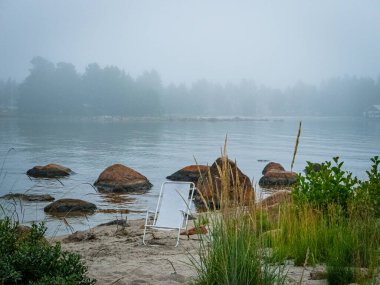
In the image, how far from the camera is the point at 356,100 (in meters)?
177

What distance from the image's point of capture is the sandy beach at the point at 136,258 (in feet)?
17.0

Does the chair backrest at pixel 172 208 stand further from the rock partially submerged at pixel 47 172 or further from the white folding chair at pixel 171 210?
the rock partially submerged at pixel 47 172

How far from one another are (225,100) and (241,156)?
142m

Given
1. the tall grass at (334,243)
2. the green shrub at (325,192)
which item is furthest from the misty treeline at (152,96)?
the tall grass at (334,243)

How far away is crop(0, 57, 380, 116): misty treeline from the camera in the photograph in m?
127

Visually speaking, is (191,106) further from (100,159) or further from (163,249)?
(163,249)

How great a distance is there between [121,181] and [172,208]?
11.3 meters

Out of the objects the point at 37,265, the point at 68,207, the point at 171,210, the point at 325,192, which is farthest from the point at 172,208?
the point at 68,207

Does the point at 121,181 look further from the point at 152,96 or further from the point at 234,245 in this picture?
the point at 152,96

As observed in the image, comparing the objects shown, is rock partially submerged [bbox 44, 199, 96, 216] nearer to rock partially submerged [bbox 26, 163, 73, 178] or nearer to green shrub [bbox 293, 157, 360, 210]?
green shrub [bbox 293, 157, 360, 210]

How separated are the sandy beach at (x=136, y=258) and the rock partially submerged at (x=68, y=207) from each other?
3.78m

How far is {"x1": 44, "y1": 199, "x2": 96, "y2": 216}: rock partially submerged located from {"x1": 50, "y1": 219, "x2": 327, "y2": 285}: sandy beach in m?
3.78

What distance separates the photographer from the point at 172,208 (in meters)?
8.60

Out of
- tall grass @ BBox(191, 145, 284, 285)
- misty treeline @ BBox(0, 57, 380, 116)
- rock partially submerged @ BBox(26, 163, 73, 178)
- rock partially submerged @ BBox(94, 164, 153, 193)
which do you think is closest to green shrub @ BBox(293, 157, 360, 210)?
tall grass @ BBox(191, 145, 284, 285)
